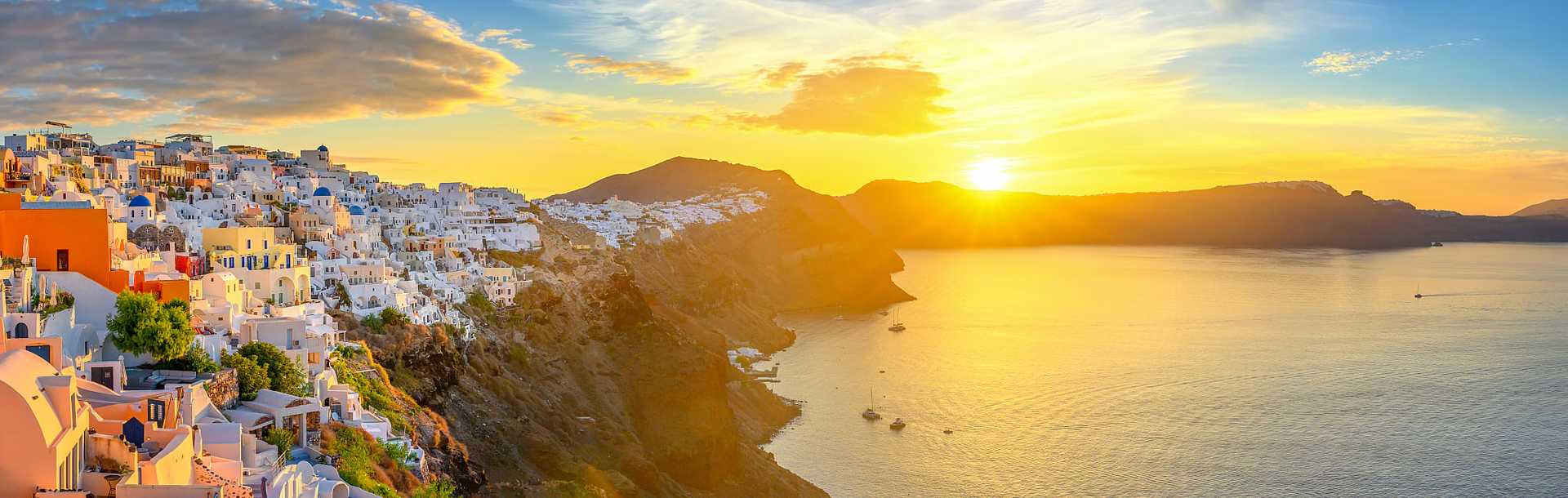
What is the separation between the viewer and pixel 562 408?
5484 centimetres

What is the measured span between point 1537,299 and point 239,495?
7276 inches

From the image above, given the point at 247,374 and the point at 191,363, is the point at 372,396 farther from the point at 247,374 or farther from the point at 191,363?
the point at 191,363

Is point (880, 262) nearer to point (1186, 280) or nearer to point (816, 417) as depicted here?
point (1186, 280)

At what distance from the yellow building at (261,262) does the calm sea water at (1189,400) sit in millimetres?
33018

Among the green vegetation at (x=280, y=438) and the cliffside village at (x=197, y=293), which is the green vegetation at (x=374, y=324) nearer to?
the cliffside village at (x=197, y=293)

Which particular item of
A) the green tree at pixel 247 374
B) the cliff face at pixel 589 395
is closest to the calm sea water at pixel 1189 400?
the cliff face at pixel 589 395

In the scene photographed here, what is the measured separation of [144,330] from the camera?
88.0ft

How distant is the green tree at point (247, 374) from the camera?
27.8 m

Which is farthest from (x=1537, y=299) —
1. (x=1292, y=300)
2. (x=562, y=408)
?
(x=562, y=408)

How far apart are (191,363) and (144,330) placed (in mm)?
1493

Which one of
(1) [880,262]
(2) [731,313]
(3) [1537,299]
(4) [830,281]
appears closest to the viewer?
(2) [731,313]

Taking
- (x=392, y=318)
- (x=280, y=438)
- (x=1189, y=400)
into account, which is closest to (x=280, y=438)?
(x=280, y=438)

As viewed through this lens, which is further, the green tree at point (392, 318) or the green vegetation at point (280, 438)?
the green tree at point (392, 318)

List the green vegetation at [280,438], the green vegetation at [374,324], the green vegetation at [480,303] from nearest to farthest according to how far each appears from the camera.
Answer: the green vegetation at [280,438] → the green vegetation at [374,324] → the green vegetation at [480,303]
